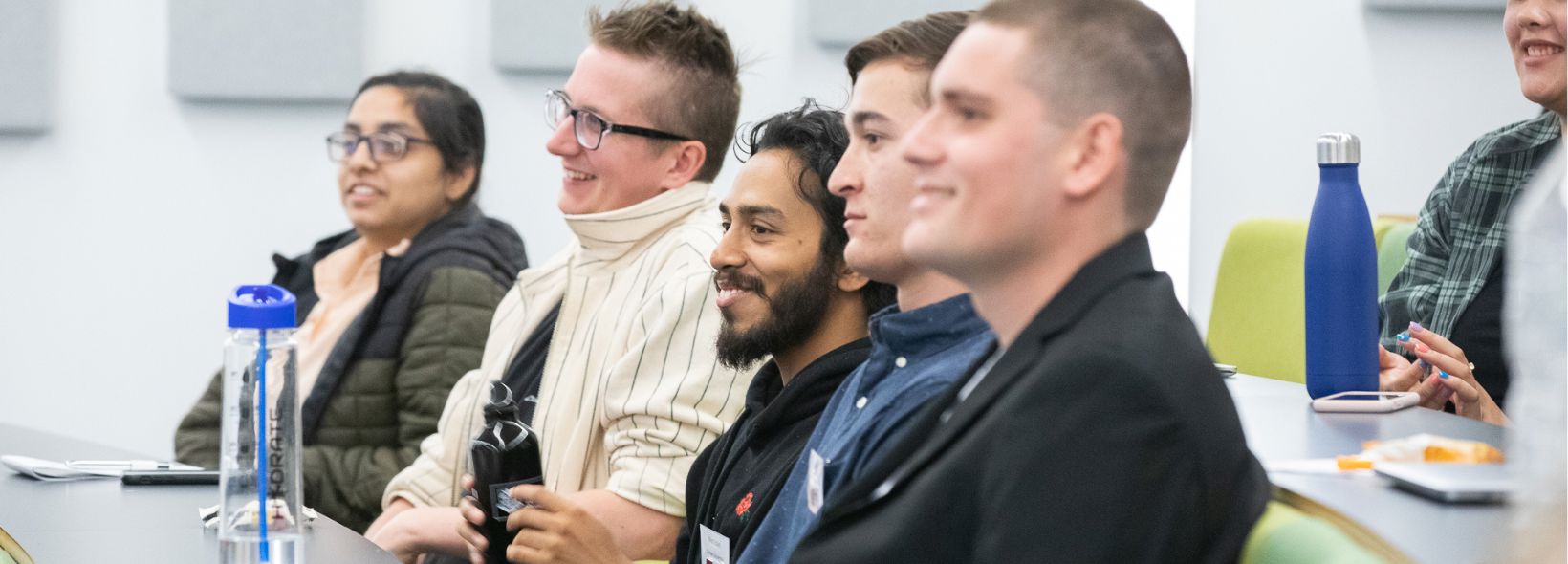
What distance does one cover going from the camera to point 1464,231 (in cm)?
236

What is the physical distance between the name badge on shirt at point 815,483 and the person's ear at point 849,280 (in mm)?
384

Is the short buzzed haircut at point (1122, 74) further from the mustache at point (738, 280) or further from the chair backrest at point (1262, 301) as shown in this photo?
the chair backrest at point (1262, 301)

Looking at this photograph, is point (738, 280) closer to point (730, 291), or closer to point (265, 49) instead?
point (730, 291)

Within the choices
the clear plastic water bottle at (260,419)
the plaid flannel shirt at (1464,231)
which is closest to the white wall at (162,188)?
the plaid flannel shirt at (1464,231)

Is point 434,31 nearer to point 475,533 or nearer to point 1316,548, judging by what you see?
point 475,533

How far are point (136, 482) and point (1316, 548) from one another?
1792 millimetres

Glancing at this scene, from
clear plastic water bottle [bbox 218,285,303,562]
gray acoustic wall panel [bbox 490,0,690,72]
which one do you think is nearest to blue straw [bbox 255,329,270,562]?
clear plastic water bottle [bbox 218,285,303,562]

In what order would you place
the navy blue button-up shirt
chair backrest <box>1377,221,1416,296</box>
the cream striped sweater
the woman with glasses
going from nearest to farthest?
the navy blue button-up shirt < the cream striped sweater < chair backrest <box>1377,221,1416,296</box> < the woman with glasses

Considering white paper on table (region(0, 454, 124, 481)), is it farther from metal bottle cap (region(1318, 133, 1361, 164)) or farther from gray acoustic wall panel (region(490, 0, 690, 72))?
gray acoustic wall panel (region(490, 0, 690, 72))

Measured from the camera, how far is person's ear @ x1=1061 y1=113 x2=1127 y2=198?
0.96 m

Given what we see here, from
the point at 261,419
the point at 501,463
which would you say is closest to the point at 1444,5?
the point at 501,463

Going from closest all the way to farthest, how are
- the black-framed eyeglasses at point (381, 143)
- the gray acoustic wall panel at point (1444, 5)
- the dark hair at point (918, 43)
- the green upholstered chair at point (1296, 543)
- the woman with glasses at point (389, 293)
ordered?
the green upholstered chair at point (1296, 543) → the dark hair at point (918, 43) → the woman with glasses at point (389, 293) → the black-framed eyeglasses at point (381, 143) → the gray acoustic wall panel at point (1444, 5)

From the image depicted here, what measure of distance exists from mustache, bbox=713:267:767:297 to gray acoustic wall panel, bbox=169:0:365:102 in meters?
2.90

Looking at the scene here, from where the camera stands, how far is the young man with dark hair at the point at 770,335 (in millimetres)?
1679
